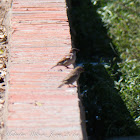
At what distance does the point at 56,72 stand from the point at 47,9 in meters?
1.48

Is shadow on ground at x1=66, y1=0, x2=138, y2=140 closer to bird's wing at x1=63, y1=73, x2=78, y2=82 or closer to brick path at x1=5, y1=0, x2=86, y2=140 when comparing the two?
brick path at x1=5, y1=0, x2=86, y2=140

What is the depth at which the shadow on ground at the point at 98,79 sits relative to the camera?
202 inches

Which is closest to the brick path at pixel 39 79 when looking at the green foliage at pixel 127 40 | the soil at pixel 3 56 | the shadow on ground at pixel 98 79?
the soil at pixel 3 56

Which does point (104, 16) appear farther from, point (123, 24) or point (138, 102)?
point (138, 102)

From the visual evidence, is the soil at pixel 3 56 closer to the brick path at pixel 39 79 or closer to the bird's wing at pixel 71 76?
the brick path at pixel 39 79

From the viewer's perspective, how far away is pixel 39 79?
3129 millimetres

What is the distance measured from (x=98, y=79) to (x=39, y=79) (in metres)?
2.87

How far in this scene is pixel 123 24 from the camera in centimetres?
742

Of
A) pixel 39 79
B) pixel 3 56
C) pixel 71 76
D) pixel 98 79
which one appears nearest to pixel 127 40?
pixel 98 79

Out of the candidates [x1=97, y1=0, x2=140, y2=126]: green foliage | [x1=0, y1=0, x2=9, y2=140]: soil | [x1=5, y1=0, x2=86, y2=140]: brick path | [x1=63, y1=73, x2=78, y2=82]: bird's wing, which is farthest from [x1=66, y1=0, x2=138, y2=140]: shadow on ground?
[x1=63, y1=73, x2=78, y2=82]: bird's wing

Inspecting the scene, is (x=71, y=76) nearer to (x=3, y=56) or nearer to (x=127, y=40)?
(x=3, y=56)

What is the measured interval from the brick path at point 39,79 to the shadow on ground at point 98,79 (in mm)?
896

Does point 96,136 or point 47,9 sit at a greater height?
point 47,9

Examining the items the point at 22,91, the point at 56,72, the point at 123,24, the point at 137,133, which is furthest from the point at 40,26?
the point at 123,24
